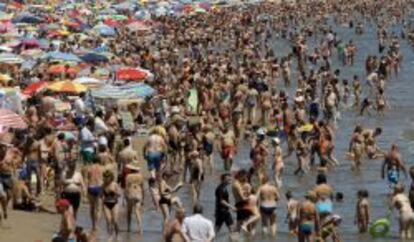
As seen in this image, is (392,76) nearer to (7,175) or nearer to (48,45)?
(48,45)

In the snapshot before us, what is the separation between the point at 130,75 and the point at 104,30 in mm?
14507

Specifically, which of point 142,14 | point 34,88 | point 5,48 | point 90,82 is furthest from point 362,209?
point 142,14

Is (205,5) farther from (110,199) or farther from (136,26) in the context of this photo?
(110,199)

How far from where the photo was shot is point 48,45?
112 ft

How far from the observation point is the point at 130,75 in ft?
90.8

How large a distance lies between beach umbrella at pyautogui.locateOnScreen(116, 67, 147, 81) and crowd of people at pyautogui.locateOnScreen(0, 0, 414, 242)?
62 cm

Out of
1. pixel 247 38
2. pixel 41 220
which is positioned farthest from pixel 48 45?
pixel 41 220

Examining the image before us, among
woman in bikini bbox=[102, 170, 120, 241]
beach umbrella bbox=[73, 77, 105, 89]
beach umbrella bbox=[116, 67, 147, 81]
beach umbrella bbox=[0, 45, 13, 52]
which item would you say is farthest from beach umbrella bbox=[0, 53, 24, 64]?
woman in bikini bbox=[102, 170, 120, 241]

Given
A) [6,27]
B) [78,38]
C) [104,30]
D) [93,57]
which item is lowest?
[104,30]

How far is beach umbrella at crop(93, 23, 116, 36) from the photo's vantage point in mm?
41688

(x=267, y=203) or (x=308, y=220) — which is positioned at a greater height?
(x=308, y=220)

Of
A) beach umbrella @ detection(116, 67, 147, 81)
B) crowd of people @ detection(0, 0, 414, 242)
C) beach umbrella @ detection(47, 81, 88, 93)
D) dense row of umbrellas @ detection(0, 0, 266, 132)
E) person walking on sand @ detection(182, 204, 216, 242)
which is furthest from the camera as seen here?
beach umbrella @ detection(116, 67, 147, 81)

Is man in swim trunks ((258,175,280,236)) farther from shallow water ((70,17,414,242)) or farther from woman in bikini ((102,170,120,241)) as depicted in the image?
woman in bikini ((102,170,120,241))

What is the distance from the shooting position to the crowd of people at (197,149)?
1436cm
